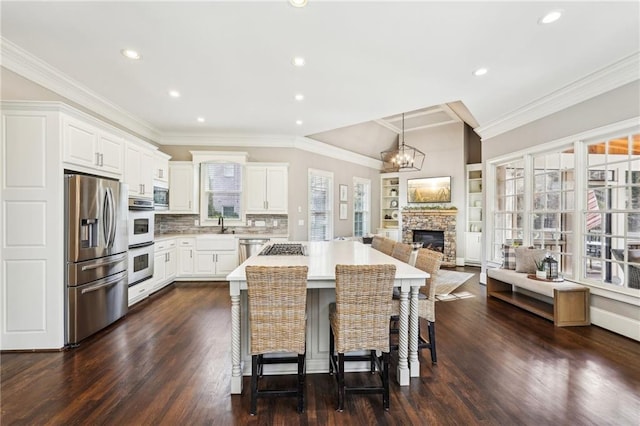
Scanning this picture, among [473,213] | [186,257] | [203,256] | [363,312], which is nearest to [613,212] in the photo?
[363,312]

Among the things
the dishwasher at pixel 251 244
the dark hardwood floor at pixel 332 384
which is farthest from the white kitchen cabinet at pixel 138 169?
the dark hardwood floor at pixel 332 384

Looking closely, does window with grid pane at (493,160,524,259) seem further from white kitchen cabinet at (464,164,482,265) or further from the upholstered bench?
white kitchen cabinet at (464,164,482,265)

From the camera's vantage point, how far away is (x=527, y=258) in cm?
427

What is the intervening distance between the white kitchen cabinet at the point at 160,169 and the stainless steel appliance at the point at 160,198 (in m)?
0.08

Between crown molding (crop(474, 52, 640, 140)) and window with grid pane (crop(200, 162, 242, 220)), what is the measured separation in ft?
15.9

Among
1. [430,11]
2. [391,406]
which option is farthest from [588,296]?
[430,11]

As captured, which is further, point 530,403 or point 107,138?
point 107,138

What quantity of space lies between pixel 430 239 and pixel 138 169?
6.98 meters

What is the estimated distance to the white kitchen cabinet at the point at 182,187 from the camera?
5723 mm

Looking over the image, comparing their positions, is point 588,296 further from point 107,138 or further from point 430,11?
point 107,138

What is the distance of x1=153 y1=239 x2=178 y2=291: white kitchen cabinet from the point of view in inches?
188

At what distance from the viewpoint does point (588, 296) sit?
351 cm

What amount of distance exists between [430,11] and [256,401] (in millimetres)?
3171

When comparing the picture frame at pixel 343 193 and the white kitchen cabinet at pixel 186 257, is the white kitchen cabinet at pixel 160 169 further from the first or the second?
the picture frame at pixel 343 193
